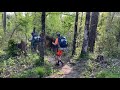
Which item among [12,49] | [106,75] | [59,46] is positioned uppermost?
[59,46]

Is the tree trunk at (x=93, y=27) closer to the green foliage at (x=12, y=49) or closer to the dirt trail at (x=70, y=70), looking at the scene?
the dirt trail at (x=70, y=70)

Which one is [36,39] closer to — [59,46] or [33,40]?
[33,40]

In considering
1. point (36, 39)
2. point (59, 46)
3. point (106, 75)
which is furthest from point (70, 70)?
point (36, 39)

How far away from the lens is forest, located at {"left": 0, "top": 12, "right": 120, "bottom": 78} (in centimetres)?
1177

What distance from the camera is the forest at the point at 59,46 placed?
1177 cm

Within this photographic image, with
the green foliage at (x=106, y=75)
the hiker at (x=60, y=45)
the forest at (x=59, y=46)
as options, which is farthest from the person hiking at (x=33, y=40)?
the green foliage at (x=106, y=75)

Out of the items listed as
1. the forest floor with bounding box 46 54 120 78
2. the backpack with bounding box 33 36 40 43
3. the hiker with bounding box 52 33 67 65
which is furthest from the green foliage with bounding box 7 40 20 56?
the hiker with bounding box 52 33 67 65

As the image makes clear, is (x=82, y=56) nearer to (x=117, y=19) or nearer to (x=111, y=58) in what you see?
(x=111, y=58)

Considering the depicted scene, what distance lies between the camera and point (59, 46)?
38.8 feet

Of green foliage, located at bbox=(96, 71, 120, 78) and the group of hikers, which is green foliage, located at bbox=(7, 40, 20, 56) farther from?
green foliage, located at bbox=(96, 71, 120, 78)
